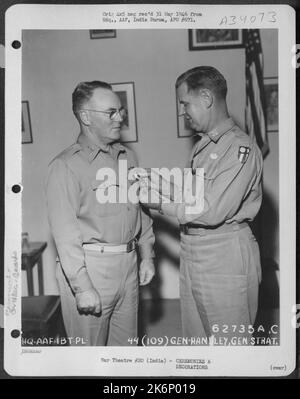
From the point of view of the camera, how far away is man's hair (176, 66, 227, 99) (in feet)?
2.63

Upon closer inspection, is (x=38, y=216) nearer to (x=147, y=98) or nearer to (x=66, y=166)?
(x=66, y=166)

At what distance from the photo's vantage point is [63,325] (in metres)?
0.82

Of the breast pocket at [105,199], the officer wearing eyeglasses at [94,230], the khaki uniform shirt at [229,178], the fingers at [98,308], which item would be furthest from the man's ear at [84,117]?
the fingers at [98,308]

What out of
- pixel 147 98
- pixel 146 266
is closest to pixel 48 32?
pixel 147 98

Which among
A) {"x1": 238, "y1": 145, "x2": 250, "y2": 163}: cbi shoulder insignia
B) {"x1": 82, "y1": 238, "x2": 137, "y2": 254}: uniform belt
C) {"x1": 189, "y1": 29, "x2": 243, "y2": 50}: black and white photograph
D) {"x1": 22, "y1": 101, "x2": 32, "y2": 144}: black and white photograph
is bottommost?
{"x1": 82, "y1": 238, "x2": 137, "y2": 254}: uniform belt

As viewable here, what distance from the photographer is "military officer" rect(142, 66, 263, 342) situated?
0.79 metres

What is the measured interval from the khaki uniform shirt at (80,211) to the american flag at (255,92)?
0.27m

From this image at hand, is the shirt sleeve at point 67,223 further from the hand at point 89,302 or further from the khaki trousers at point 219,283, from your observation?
the khaki trousers at point 219,283

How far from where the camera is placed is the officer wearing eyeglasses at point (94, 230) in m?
0.80

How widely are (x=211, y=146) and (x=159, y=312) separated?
315 millimetres

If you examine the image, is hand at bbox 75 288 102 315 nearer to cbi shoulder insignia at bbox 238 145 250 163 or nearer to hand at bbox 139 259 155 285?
hand at bbox 139 259 155 285

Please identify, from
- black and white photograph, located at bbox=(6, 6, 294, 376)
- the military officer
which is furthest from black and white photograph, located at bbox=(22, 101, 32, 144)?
the military officer

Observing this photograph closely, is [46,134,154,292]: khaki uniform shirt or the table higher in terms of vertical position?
[46,134,154,292]: khaki uniform shirt
